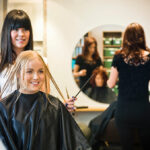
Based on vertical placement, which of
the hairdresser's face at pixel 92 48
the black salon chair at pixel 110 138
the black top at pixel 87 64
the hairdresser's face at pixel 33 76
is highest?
the hairdresser's face at pixel 92 48

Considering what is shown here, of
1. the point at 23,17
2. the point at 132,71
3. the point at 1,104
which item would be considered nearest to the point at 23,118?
the point at 1,104

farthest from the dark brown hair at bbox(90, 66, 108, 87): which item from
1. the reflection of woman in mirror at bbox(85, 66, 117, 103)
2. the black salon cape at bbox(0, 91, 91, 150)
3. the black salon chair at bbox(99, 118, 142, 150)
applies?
the black salon cape at bbox(0, 91, 91, 150)

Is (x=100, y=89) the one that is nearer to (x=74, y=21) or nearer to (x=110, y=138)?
(x=110, y=138)

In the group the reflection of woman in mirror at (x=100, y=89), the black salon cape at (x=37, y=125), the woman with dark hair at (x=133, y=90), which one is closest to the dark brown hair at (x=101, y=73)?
the reflection of woman in mirror at (x=100, y=89)

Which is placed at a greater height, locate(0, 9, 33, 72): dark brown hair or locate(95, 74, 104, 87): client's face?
locate(0, 9, 33, 72): dark brown hair

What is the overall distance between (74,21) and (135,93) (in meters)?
1.72

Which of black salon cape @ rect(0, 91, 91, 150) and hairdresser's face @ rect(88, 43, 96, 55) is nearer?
black salon cape @ rect(0, 91, 91, 150)

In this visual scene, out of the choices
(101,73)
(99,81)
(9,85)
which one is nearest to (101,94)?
(99,81)

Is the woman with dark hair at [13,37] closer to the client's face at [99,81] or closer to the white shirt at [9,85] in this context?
the white shirt at [9,85]

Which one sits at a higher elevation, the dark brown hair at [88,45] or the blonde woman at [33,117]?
the dark brown hair at [88,45]

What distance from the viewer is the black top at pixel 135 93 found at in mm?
1854

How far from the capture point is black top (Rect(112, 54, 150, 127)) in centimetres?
185

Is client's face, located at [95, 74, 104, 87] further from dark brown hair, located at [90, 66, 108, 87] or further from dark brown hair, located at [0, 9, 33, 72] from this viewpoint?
dark brown hair, located at [0, 9, 33, 72]

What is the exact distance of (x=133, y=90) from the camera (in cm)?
187
